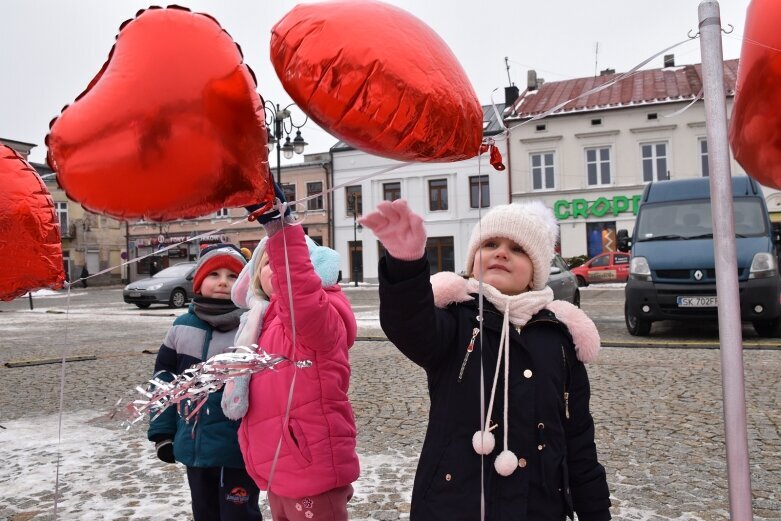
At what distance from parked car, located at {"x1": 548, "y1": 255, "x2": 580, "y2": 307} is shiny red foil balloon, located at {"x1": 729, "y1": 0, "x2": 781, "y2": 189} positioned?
900cm

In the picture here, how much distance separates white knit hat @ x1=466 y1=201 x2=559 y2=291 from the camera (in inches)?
69.1

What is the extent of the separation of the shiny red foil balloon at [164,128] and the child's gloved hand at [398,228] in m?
0.27

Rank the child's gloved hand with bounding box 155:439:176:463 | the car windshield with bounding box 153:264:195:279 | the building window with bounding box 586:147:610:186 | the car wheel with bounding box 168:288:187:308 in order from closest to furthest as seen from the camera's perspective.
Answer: the child's gloved hand with bounding box 155:439:176:463 < the car wheel with bounding box 168:288:187:308 < the car windshield with bounding box 153:264:195:279 < the building window with bounding box 586:147:610:186

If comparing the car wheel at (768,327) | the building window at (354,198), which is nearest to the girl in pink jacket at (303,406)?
the building window at (354,198)

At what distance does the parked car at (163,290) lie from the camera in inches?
647

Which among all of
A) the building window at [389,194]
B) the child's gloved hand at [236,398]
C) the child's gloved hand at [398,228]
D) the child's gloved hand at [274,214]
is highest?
the building window at [389,194]

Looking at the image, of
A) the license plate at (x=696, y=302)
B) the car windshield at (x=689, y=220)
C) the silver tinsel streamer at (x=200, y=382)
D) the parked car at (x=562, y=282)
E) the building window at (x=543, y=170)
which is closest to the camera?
the silver tinsel streamer at (x=200, y=382)

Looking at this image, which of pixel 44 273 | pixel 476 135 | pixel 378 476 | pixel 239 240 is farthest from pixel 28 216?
pixel 239 240

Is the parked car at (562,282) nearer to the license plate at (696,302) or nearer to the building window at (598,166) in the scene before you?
the license plate at (696,302)

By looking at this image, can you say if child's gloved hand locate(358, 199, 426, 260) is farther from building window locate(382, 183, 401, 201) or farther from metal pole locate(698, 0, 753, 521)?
metal pole locate(698, 0, 753, 521)

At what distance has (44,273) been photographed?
1786 millimetres

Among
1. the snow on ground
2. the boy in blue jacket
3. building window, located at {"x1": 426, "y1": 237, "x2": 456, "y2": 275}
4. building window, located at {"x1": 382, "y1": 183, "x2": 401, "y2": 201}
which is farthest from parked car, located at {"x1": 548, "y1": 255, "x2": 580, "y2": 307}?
the boy in blue jacket

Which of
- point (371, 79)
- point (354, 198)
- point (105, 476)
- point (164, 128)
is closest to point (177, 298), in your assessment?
point (354, 198)

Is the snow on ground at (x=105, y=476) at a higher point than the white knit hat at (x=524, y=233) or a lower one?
lower
